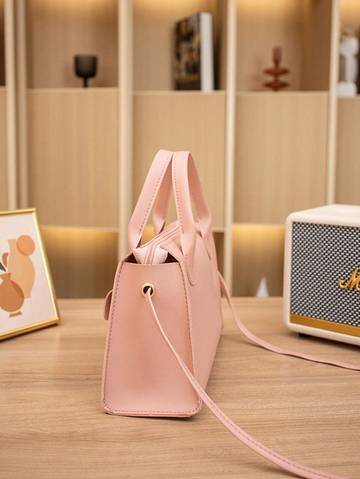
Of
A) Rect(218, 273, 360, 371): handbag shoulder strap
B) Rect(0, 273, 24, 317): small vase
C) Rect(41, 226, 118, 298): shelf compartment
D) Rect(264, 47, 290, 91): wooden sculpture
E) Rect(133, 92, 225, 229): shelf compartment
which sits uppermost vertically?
Rect(264, 47, 290, 91): wooden sculpture

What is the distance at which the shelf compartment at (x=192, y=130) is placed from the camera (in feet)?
9.55

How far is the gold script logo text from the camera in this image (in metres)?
0.94

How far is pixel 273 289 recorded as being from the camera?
338 centimetres

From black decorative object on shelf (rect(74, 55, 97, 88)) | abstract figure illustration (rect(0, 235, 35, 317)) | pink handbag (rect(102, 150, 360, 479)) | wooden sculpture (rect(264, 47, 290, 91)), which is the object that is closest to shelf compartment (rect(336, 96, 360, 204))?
wooden sculpture (rect(264, 47, 290, 91))

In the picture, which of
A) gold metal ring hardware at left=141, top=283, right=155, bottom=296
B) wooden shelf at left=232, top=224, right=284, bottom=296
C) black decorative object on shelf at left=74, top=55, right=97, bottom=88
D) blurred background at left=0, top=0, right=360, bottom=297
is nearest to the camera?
gold metal ring hardware at left=141, top=283, right=155, bottom=296

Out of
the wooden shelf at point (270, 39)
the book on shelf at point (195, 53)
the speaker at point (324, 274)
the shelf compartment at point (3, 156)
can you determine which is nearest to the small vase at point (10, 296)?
the speaker at point (324, 274)

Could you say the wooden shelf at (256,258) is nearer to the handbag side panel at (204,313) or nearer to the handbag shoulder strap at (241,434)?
the handbag side panel at (204,313)

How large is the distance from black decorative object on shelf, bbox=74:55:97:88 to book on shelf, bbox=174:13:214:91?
1.49 ft

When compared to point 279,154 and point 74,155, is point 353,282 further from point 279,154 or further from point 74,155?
point 74,155

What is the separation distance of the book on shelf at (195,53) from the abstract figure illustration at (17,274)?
2.13 metres

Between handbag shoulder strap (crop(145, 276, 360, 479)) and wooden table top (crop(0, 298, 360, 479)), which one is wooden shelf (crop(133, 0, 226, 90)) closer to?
wooden table top (crop(0, 298, 360, 479))

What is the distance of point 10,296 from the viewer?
0.98 meters

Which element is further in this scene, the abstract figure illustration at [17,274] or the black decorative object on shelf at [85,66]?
the black decorative object on shelf at [85,66]

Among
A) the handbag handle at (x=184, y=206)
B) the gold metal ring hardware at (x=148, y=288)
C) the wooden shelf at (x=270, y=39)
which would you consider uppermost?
the wooden shelf at (x=270, y=39)
